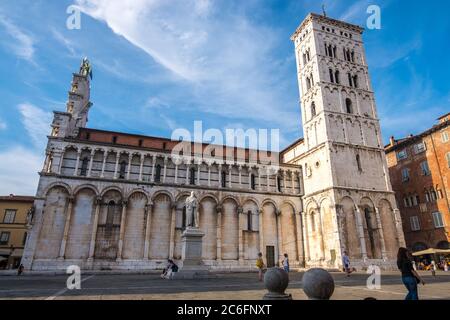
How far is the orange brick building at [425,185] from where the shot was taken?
30.2 m

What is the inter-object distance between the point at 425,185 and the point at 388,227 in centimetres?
813

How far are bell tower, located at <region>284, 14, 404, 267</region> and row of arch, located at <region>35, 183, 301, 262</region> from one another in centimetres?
464

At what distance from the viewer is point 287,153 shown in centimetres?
4025

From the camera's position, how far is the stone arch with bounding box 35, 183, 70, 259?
24.1 m

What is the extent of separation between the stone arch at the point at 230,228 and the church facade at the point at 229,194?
111mm

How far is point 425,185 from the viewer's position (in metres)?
32.6

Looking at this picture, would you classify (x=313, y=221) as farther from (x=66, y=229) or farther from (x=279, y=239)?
(x=66, y=229)

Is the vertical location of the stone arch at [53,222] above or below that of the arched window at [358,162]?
below

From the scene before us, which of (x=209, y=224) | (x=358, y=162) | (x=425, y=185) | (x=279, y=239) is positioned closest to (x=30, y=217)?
(x=209, y=224)

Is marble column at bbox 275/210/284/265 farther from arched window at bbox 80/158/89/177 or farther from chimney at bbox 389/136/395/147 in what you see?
chimney at bbox 389/136/395/147

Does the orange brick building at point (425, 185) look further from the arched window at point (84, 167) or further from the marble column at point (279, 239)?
the arched window at point (84, 167)

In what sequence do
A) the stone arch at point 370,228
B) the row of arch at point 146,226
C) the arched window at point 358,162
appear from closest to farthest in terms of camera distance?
the row of arch at point 146,226
the stone arch at point 370,228
the arched window at point 358,162

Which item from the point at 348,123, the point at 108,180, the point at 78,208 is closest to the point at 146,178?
the point at 108,180

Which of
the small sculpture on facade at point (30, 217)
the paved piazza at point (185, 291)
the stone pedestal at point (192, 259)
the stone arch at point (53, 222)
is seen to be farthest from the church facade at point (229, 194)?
the paved piazza at point (185, 291)
